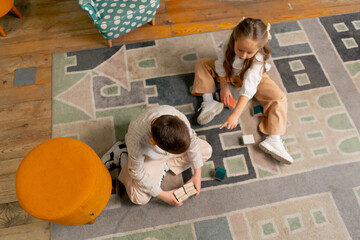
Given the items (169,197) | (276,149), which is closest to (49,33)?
(169,197)

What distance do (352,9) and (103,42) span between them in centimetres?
191

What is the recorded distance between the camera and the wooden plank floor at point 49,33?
5.73 feet

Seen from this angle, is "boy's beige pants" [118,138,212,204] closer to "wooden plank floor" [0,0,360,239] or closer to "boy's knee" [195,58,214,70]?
"boy's knee" [195,58,214,70]

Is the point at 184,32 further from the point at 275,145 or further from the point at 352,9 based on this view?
the point at 352,9

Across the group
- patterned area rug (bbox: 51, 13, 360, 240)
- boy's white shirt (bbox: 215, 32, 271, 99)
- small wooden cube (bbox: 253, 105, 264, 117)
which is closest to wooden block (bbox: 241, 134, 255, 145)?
patterned area rug (bbox: 51, 13, 360, 240)

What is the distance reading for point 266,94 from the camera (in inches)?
68.2

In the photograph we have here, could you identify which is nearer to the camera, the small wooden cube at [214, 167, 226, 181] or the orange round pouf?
the orange round pouf

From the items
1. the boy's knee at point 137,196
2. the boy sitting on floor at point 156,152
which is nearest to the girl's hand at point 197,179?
the boy sitting on floor at point 156,152

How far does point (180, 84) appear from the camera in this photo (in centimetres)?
188

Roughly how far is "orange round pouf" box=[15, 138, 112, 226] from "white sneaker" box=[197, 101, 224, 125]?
684 millimetres

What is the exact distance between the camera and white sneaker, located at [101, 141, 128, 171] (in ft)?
5.24

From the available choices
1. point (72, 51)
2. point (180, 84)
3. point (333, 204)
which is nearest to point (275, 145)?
point (333, 204)

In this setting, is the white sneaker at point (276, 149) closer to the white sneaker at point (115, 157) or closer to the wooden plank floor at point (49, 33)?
the white sneaker at point (115, 157)

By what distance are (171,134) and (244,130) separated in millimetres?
812
